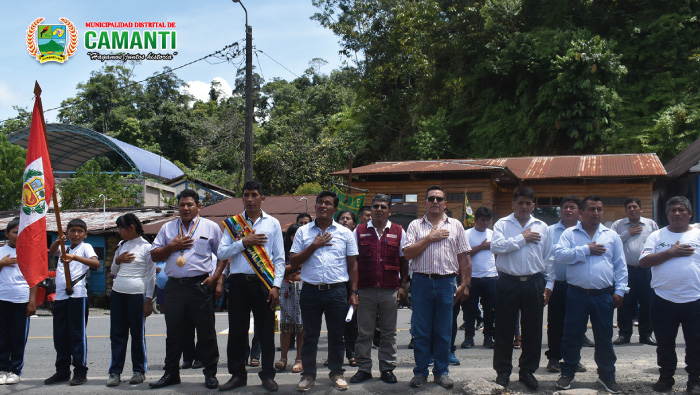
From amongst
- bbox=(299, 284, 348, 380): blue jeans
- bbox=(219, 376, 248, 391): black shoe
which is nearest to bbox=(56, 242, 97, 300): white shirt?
bbox=(219, 376, 248, 391): black shoe

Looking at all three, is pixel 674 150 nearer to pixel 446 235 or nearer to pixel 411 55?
pixel 411 55

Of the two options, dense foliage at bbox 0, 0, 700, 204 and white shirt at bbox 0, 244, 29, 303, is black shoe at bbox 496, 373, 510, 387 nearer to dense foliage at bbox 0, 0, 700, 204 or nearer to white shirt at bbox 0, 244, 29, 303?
white shirt at bbox 0, 244, 29, 303

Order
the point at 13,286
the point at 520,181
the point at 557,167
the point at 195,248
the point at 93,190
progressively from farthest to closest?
the point at 93,190 → the point at 557,167 → the point at 520,181 → the point at 13,286 → the point at 195,248

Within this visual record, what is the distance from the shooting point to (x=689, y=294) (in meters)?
5.46

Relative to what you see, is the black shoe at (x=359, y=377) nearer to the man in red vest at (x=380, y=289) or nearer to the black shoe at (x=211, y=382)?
the man in red vest at (x=380, y=289)

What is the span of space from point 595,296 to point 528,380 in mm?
1080

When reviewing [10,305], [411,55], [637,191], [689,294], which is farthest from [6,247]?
[411,55]

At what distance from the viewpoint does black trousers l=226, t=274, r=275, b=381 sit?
577 centimetres

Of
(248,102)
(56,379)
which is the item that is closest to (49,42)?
(248,102)

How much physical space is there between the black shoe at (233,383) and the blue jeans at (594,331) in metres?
3.30

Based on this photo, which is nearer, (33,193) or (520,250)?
(520,250)

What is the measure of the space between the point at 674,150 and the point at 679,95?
3382 millimetres

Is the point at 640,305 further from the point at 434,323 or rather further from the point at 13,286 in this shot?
the point at 13,286

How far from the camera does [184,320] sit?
19.7ft
